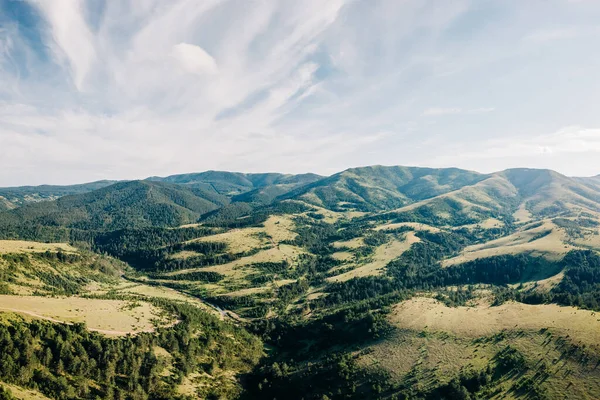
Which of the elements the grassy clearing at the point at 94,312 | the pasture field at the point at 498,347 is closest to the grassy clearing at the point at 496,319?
the pasture field at the point at 498,347

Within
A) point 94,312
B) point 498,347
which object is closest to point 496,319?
point 498,347

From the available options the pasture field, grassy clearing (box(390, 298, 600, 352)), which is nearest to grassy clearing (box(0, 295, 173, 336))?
the pasture field

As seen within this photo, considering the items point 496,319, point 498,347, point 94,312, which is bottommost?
point 498,347

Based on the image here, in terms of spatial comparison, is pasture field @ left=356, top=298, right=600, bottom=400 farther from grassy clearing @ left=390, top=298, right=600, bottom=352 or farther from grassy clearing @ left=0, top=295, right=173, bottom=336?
grassy clearing @ left=0, top=295, right=173, bottom=336

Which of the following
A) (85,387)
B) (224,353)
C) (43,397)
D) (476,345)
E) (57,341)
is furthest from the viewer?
(224,353)

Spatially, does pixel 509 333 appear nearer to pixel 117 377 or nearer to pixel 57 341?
pixel 117 377

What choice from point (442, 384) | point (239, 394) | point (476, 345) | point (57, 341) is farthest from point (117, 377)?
point (476, 345)

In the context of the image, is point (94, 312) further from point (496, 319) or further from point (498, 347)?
point (496, 319)

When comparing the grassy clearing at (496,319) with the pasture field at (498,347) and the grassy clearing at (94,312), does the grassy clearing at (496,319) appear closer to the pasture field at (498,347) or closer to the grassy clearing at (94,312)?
the pasture field at (498,347)

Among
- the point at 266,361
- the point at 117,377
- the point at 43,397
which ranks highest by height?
the point at 43,397
